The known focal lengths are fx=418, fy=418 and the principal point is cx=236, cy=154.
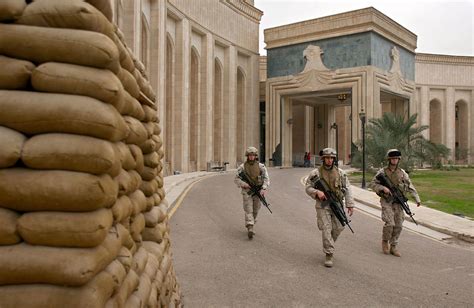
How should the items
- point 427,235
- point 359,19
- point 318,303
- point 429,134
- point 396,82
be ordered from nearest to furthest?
point 318,303 < point 427,235 < point 359,19 < point 396,82 < point 429,134

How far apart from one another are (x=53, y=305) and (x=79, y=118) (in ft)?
3.29

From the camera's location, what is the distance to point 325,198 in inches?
260

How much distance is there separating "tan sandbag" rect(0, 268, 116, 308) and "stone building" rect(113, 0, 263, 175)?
57.2ft

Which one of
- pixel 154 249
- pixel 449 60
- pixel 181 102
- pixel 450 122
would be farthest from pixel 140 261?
pixel 449 60

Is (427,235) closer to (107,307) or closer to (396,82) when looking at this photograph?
(107,307)

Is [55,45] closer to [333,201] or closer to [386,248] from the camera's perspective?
A: [333,201]


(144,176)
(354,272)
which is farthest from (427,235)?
(144,176)

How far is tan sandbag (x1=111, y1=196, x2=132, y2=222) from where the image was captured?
274 cm

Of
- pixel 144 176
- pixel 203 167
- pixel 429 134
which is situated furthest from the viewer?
pixel 429 134

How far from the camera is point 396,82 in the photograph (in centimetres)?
3747

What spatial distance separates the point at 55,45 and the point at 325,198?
5050 millimetres

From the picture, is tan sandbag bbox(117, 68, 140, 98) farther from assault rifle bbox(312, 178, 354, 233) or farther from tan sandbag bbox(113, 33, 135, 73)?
assault rifle bbox(312, 178, 354, 233)

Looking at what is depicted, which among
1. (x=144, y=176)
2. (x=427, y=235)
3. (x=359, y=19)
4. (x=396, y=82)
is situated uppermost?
(x=359, y=19)

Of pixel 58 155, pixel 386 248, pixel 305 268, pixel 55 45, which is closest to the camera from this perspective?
pixel 58 155
